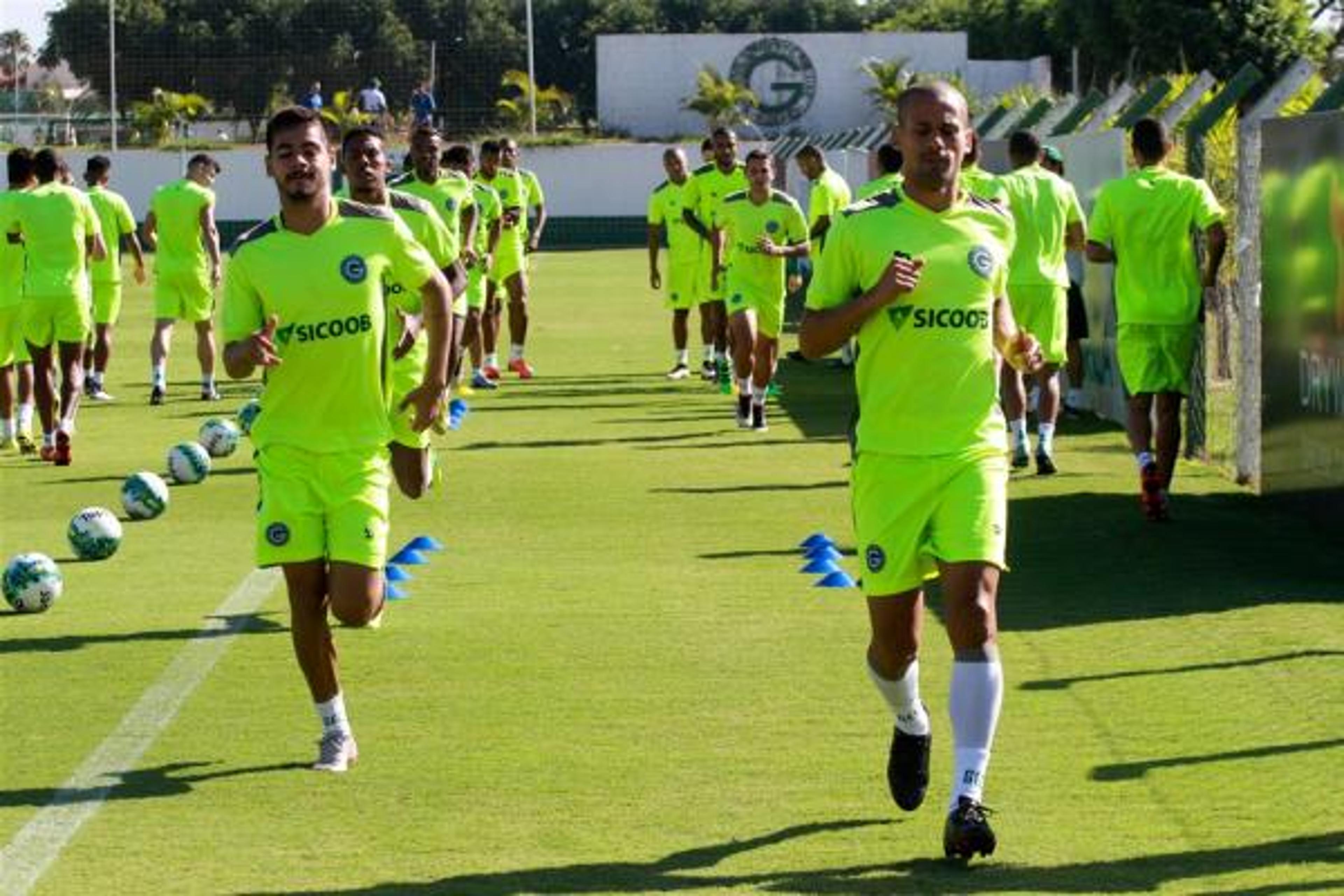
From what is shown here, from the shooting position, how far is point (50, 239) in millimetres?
18828

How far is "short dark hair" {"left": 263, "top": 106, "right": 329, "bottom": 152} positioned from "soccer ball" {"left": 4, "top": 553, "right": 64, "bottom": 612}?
4.01 meters

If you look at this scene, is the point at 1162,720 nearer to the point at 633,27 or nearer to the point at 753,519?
the point at 753,519

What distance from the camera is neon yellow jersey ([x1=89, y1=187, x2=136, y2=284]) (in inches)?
913

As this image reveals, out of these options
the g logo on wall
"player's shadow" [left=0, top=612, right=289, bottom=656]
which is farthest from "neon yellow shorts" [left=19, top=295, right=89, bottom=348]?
the g logo on wall

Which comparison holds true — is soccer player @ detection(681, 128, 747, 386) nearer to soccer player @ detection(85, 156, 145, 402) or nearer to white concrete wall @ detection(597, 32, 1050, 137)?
soccer player @ detection(85, 156, 145, 402)

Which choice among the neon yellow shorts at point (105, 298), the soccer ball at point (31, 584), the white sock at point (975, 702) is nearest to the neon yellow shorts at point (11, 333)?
the neon yellow shorts at point (105, 298)

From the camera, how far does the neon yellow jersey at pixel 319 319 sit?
882 cm

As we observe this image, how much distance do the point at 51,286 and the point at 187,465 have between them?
6.98ft

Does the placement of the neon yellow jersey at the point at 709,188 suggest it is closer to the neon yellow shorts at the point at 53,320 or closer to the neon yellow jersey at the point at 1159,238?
the neon yellow shorts at the point at 53,320

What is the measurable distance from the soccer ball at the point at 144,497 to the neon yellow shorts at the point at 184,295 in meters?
8.26

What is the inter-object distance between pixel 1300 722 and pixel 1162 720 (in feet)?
1.52

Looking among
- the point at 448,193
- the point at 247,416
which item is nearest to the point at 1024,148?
the point at 448,193

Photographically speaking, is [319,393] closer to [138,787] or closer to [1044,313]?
[138,787]

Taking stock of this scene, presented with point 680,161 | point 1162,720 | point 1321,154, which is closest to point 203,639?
point 1162,720
